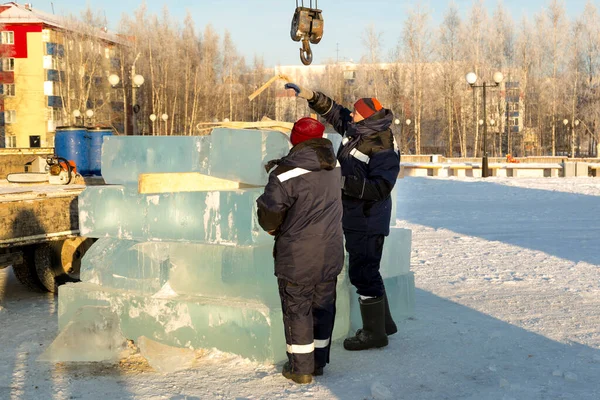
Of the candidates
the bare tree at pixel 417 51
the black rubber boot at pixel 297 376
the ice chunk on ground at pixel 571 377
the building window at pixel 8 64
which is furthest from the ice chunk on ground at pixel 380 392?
the building window at pixel 8 64

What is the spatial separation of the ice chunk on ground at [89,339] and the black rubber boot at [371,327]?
164 cm

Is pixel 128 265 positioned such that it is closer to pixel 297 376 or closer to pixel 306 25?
pixel 297 376

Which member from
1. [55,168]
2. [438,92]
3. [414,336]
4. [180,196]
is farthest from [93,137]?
[438,92]

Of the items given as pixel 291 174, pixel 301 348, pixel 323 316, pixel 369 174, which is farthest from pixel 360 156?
pixel 301 348

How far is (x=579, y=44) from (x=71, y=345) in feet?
183

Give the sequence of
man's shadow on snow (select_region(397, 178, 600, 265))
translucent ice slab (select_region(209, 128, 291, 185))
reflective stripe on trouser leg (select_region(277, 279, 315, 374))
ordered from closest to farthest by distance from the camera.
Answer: reflective stripe on trouser leg (select_region(277, 279, 315, 374))
translucent ice slab (select_region(209, 128, 291, 185))
man's shadow on snow (select_region(397, 178, 600, 265))

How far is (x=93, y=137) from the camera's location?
1064 cm

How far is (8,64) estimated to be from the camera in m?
59.7

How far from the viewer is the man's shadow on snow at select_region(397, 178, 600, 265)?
10234mm

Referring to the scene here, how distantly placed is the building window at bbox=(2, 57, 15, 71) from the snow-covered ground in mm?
56036

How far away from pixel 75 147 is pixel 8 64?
178 ft

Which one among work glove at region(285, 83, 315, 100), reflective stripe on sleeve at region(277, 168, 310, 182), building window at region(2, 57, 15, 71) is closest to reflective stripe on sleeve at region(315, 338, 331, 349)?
reflective stripe on sleeve at region(277, 168, 310, 182)

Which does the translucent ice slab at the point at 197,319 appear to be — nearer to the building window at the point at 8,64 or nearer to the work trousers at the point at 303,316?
the work trousers at the point at 303,316

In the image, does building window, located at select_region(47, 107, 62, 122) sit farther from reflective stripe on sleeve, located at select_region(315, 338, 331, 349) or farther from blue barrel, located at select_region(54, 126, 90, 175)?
reflective stripe on sleeve, located at select_region(315, 338, 331, 349)
